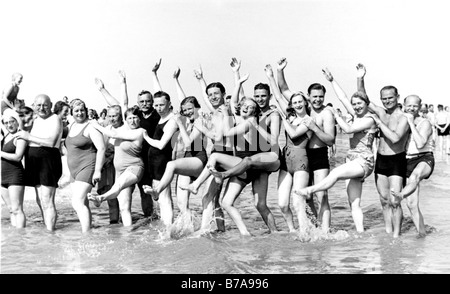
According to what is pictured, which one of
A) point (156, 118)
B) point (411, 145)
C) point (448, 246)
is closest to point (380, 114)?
point (411, 145)

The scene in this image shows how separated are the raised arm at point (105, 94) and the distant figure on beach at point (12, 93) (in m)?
1.25

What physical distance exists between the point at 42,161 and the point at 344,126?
177 inches

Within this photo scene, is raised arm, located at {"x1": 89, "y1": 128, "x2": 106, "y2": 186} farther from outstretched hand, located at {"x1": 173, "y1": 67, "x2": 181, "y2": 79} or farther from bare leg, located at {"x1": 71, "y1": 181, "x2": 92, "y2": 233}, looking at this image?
outstretched hand, located at {"x1": 173, "y1": 67, "x2": 181, "y2": 79}

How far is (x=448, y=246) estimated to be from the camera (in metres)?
8.35

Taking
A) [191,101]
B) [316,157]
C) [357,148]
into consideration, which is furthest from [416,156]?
[191,101]

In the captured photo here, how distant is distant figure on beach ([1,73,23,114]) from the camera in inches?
387

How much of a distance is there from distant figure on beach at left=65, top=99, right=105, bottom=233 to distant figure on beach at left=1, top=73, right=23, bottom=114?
59.8 inches

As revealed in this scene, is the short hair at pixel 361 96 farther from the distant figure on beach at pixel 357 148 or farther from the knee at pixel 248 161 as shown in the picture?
the knee at pixel 248 161

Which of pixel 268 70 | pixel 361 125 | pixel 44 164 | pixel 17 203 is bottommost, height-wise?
pixel 17 203

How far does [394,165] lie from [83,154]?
14.7ft

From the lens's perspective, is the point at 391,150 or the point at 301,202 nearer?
the point at 391,150

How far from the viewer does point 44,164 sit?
8.98 m

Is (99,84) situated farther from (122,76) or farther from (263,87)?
(263,87)
